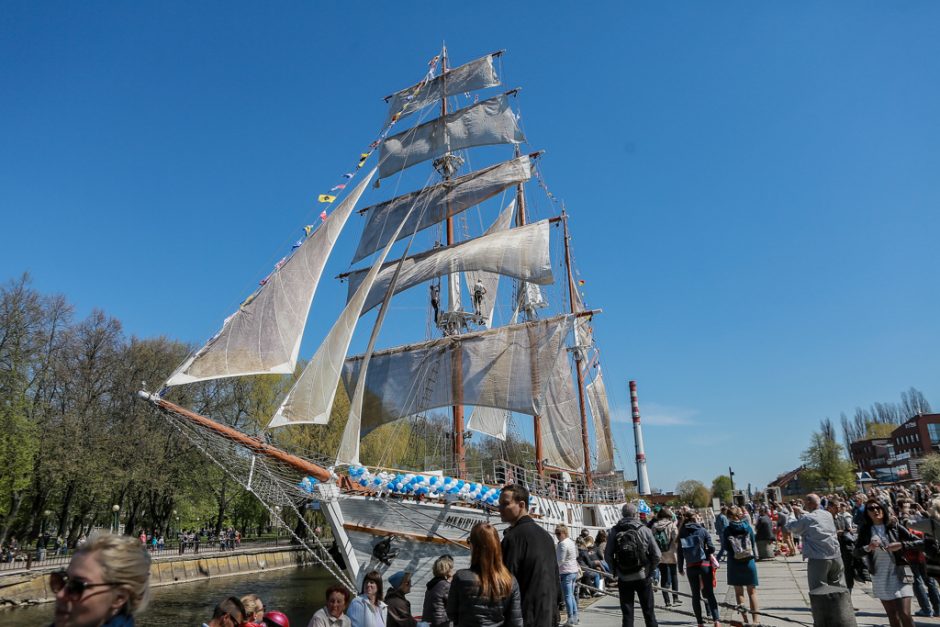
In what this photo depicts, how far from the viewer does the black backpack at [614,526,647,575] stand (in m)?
7.24

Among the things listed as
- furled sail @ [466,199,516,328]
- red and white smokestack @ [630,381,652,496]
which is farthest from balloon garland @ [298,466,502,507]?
red and white smokestack @ [630,381,652,496]

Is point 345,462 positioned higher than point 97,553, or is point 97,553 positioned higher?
point 345,462

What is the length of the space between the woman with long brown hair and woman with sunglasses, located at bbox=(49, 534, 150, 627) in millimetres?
2300

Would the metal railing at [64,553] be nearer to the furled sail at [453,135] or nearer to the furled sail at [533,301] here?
the furled sail at [533,301]

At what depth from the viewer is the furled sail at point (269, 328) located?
55.6ft

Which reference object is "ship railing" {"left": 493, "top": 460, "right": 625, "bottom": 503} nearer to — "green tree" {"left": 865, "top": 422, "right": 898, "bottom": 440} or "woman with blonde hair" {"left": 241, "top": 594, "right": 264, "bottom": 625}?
"woman with blonde hair" {"left": 241, "top": 594, "right": 264, "bottom": 625}

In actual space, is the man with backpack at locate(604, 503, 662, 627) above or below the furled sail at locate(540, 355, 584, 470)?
below

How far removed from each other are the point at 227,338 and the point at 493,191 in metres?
21.2

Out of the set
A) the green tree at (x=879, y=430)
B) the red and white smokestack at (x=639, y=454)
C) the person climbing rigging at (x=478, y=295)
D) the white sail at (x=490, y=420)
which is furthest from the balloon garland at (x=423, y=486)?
the green tree at (x=879, y=430)

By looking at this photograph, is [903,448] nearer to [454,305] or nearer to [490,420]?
[490,420]

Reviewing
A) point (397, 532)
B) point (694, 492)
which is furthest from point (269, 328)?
point (694, 492)

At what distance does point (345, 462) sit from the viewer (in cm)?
1764

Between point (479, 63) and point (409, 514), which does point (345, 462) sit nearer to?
point (409, 514)

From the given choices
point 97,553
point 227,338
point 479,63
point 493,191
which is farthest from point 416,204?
point 97,553
